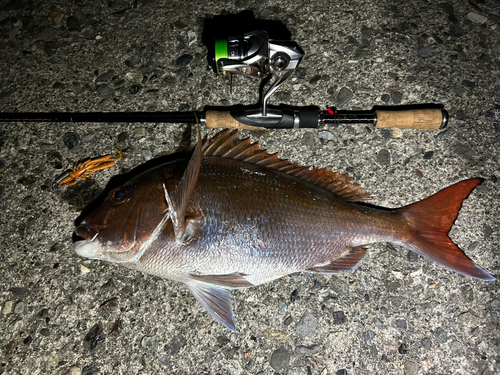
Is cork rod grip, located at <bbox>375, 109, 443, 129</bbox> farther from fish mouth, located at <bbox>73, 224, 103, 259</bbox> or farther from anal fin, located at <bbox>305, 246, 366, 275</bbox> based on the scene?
fish mouth, located at <bbox>73, 224, 103, 259</bbox>

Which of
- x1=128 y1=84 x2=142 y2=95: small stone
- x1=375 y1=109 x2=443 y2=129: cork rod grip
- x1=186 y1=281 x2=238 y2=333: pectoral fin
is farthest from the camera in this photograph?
x1=128 y1=84 x2=142 y2=95: small stone

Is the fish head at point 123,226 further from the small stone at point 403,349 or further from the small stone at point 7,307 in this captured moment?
the small stone at point 403,349

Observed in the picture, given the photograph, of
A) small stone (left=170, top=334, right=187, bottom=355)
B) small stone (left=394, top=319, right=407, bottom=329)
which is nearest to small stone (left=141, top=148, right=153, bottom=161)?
small stone (left=170, top=334, right=187, bottom=355)

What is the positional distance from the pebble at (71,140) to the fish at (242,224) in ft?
2.88

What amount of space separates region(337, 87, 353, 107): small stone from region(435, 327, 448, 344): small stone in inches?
67.7

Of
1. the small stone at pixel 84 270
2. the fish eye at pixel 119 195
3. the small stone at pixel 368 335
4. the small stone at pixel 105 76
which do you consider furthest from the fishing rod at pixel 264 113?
the small stone at pixel 368 335

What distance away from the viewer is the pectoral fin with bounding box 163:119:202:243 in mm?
1652

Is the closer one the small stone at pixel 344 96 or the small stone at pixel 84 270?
the small stone at pixel 84 270

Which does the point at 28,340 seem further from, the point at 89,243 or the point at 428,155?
the point at 428,155

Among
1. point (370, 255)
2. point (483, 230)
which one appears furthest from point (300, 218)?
point (483, 230)

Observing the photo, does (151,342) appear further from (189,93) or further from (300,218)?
(189,93)

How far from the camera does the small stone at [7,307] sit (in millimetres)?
2273

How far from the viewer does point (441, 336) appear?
2.14 m

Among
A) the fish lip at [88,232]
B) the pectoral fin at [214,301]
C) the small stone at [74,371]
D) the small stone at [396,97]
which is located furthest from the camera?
the small stone at [396,97]
